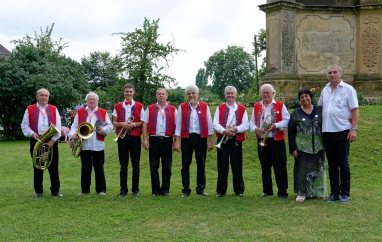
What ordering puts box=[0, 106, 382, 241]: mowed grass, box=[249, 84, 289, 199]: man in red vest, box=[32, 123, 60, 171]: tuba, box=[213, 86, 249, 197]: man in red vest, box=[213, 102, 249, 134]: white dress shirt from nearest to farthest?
box=[0, 106, 382, 241]: mowed grass < box=[249, 84, 289, 199]: man in red vest < box=[213, 102, 249, 134]: white dress shirt < box=[213, 86, 249, 197]: man in red vest < box=[32, 123, 60, 171]: tuba

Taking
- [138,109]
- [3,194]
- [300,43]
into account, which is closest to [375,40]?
[300,43]

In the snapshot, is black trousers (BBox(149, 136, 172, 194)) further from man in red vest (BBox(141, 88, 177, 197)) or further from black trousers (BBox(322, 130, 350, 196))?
black trousers (BBox(322, 130, 350, 196))

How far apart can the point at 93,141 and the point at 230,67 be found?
71.8 m

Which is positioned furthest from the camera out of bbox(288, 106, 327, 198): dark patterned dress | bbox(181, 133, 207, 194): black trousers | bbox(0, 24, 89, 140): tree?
bbox(0, 24, 89, 140): tree

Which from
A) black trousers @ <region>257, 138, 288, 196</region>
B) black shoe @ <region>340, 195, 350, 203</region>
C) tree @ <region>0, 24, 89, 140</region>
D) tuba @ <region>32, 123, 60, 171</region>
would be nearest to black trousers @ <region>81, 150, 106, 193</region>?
tuba @ <region>32, 123, 60, 171</region>

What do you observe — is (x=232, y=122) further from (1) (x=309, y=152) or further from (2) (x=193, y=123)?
(1) (x=309, y=152)

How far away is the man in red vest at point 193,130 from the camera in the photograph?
8281 millimetres

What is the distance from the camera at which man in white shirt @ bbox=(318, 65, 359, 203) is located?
290 inches

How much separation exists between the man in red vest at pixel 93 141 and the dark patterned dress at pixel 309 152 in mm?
3293

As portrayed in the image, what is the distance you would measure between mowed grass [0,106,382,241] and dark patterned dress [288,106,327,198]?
278 mm

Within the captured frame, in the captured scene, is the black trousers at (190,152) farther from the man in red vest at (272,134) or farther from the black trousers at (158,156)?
the man in red vest at (272,134)

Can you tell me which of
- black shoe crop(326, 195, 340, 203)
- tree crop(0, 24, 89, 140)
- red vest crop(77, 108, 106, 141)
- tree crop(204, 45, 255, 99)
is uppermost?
tree crop(204, 45, 255, 99)

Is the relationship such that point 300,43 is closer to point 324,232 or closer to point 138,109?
point 138,109

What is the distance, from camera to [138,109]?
28.0 feet
